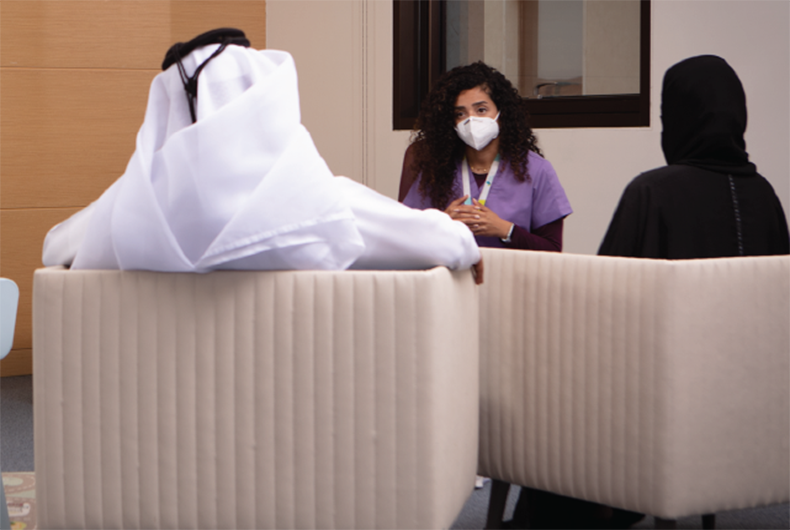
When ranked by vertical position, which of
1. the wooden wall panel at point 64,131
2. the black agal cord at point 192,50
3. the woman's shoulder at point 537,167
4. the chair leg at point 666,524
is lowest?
the chair leg at point 666,524

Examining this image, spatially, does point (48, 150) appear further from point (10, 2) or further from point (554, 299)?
point (554, 299)

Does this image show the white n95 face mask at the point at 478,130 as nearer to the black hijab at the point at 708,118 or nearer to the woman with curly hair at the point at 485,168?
the woman with curly hair at the point at 485,168

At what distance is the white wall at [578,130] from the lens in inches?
105

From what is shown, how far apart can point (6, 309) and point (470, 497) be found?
1374 millimetres

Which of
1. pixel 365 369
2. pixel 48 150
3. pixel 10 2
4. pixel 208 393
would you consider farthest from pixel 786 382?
pixel 10 2

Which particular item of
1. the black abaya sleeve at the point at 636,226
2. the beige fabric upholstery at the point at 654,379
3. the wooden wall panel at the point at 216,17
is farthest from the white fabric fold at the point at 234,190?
the wooden wall panel at the point at 216,17

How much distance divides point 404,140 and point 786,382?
2.74 meters

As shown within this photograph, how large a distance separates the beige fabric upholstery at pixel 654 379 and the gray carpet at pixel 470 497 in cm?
64

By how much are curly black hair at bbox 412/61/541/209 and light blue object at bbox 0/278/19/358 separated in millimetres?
1263

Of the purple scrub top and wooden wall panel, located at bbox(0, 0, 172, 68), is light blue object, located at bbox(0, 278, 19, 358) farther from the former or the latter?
wooden wall panel, located at bbox(0, 0, 172, 68)

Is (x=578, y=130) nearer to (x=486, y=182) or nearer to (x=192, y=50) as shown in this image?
(x=486, y=182)

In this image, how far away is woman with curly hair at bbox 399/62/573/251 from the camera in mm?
2287

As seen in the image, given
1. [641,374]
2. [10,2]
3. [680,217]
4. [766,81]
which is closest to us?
[641,374]

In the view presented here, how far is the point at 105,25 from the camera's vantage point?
3.99m
